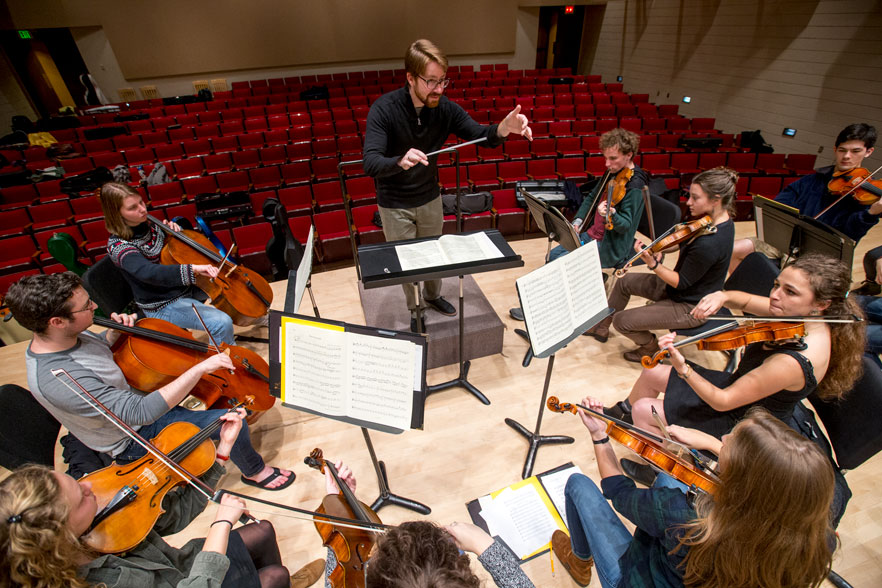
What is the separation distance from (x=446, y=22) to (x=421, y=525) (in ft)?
45.8

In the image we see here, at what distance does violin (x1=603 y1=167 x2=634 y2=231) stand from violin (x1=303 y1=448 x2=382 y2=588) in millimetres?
2433

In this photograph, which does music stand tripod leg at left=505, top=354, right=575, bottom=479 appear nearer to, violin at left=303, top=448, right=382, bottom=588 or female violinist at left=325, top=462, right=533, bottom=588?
violin at left=303, top=448, right=382, bottom=588

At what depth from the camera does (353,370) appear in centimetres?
151

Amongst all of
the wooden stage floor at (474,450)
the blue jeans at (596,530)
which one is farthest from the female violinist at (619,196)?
the blue jeans at (596,530)

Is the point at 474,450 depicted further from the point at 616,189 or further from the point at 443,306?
the point at 616,189

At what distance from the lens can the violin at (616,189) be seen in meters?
2.83

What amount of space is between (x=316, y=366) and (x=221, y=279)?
1.59 m

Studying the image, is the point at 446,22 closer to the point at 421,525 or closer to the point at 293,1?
the point at 293,1

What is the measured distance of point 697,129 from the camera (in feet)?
24.1

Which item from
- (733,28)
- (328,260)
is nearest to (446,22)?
(733,28)

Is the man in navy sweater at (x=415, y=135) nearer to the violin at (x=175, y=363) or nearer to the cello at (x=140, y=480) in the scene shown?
the violin at (x=175, y=363)

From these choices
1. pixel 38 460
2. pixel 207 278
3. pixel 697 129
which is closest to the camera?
pixel 38 460

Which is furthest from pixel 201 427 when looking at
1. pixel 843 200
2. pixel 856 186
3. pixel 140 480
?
pixel 843 200

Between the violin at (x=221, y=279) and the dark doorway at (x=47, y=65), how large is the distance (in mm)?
12753
